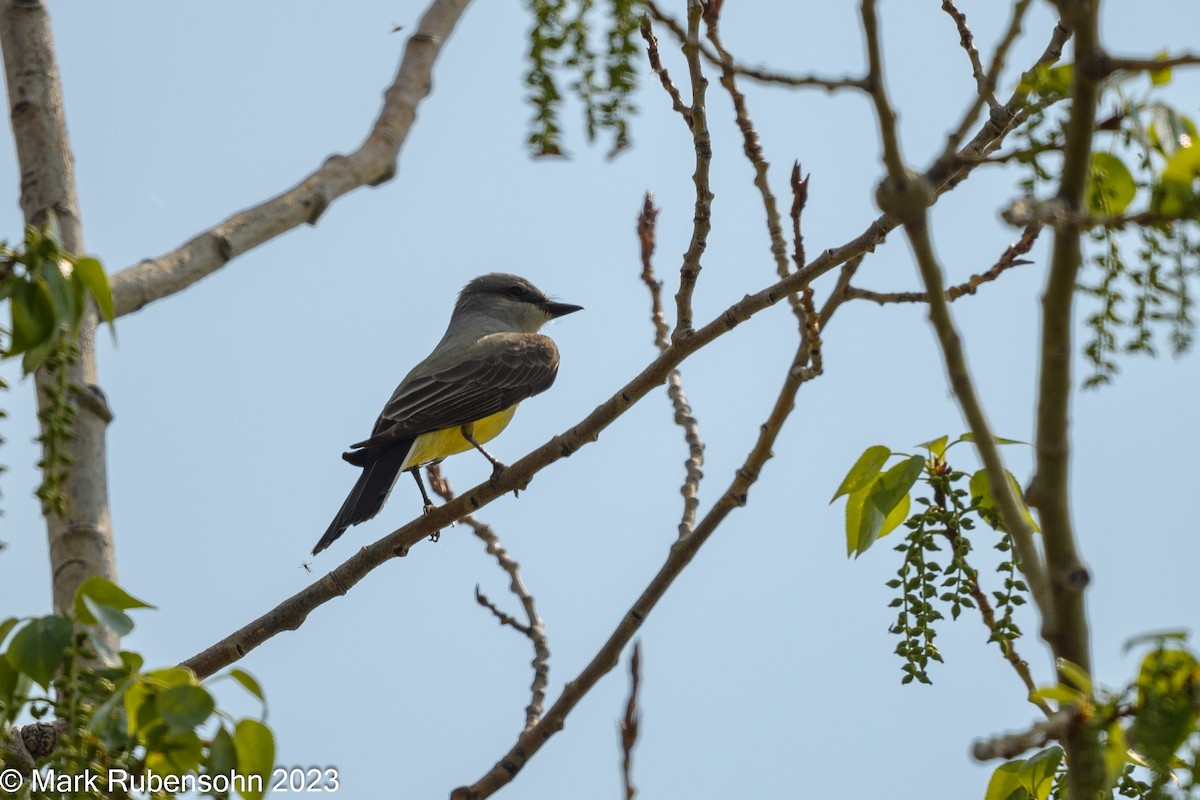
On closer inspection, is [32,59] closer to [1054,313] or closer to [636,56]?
[636,56]

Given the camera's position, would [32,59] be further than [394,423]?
No

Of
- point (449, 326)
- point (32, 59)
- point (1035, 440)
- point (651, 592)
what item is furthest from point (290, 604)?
point (449, 326)

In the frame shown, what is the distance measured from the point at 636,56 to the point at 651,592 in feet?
6.82

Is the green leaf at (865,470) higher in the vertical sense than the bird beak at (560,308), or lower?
lower

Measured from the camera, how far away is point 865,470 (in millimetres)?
3133

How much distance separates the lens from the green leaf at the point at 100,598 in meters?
2.37

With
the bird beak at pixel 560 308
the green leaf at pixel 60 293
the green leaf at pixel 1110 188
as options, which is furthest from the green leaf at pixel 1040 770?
the bird beak at pixel 560 308

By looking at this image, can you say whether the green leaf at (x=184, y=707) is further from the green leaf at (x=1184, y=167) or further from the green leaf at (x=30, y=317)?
the green leaf at (x=1184, y=167)

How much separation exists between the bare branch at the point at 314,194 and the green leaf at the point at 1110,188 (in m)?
2.95

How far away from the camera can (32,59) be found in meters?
4.36

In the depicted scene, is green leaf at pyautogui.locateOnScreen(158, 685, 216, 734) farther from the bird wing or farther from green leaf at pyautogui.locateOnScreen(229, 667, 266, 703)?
the bird wing

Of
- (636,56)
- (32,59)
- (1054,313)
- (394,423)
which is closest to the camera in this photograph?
(1054,313)

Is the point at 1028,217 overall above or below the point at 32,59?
below

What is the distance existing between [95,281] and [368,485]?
4.38 m
